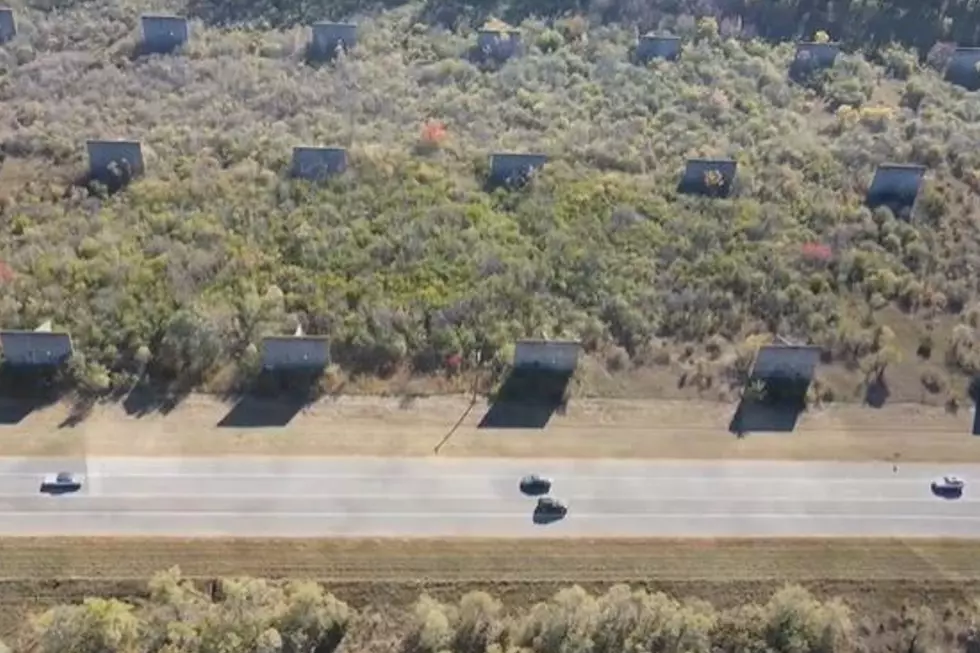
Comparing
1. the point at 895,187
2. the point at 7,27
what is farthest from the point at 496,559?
the point at 7,27

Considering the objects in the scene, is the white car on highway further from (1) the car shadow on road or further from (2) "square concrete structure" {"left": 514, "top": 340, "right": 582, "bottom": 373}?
(2) "square concrete structure" {"left": 514, "top": 340, "right": 582, "bottom": 373}

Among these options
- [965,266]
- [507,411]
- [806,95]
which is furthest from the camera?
[806,95]

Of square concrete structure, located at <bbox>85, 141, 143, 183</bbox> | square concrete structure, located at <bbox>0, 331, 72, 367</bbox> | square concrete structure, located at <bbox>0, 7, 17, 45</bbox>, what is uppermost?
square concrete structure, located at <bbox>0, 7, 17, 45</bbox>

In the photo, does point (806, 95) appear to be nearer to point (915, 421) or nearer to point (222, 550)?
point (915, 421)

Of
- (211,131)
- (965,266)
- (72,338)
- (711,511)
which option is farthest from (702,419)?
(211,131)

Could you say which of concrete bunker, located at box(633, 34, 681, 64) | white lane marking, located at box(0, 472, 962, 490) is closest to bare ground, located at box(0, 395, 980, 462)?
white lane marking, located at box(0, 472, 962, 490)

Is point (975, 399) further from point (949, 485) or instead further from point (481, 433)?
point (481, 433)
